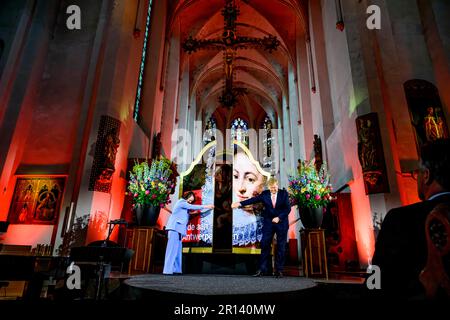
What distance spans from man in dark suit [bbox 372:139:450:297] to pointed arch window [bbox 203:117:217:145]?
72.9 feet

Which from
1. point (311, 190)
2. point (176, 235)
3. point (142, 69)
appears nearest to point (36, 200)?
point (176, 235)

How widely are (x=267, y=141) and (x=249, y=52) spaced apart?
7.88 metres

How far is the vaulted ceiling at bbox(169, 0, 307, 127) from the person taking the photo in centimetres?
1522

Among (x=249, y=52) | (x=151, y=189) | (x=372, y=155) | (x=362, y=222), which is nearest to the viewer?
(x=151, y=189)

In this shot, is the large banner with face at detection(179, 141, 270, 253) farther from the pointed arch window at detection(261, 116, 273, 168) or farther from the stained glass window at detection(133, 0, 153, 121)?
the pointed arch window at detection(261, 116, 273, 168)

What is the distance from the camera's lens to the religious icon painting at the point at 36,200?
7137 millimetres

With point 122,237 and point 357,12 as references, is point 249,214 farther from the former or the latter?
point 357,12

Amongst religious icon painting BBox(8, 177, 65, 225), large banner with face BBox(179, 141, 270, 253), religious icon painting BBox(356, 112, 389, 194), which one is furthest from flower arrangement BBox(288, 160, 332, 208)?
religious icon painting BBox(8, 177, 65, 225)

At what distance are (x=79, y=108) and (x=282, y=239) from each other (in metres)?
6.55

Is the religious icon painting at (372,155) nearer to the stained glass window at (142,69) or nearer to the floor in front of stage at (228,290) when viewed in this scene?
the floor in front of stage at (228,290)

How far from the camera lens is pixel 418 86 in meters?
7.59

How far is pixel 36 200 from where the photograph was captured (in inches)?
287

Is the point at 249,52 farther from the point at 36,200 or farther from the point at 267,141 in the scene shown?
the point at 36,200
